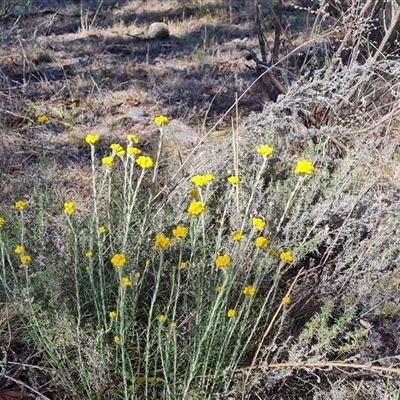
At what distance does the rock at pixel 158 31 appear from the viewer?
615 centimetres

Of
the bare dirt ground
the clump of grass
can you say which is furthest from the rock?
the clump of grass

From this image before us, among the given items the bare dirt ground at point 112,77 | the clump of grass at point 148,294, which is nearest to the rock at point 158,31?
the bare dirt ground at point 112,77

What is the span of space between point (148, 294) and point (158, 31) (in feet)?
15.4

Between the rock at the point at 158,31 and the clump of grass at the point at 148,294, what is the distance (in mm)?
4085

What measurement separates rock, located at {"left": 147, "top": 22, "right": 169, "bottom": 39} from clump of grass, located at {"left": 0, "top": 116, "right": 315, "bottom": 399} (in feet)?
13.4

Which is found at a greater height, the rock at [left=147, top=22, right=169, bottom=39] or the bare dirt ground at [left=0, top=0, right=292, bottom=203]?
the rock at [left=147, top=22, right=169, bottom=39]

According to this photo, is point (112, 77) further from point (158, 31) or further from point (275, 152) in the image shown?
point (275, 152)

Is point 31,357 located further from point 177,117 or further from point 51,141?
point 177,117

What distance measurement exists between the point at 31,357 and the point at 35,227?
657mm

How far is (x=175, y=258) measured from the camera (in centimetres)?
234

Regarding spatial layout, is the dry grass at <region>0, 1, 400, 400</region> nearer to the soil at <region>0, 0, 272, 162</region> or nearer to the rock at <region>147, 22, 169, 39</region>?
the soil at <region>0, 0, 272, 162</region>

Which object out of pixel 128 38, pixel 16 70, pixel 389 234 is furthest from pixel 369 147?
pixel 128 38

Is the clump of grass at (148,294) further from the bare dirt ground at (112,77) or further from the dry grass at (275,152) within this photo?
the bare dirt ground at (112,77)

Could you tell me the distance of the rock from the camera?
6148 mm
